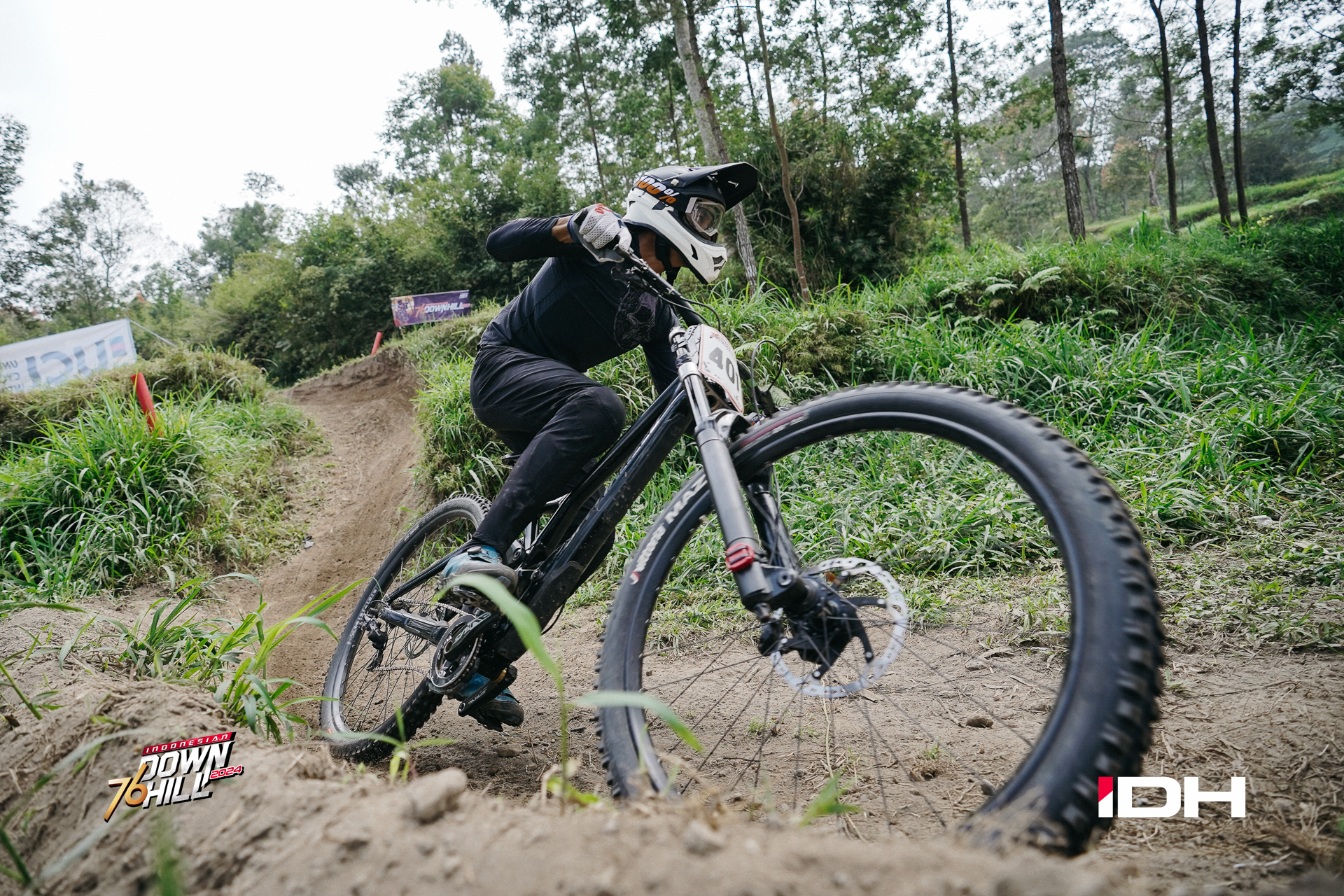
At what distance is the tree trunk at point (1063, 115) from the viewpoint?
1145 cm

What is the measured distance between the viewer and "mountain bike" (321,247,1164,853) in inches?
36.8

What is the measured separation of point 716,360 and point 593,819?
3.98 ft

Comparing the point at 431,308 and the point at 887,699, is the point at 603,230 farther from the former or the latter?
the point at 431,308

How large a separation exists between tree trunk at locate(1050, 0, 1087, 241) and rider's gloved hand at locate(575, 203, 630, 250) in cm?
1234

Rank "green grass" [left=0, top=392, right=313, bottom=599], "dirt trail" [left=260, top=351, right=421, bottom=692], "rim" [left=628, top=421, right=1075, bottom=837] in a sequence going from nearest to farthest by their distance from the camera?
"rim" [left=628, top=421, right=1075, bottom=837] < "dirt trail" [left=260, top=351, right=421, bottom=692] < "green grass" [left=0, top=392, right=313, bottom=599]

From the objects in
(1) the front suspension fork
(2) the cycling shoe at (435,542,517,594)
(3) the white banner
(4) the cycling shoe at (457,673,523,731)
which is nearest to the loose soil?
(4) the cycling shoe at (457,673,523,731)

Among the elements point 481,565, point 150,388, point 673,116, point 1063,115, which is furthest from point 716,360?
point 673,116

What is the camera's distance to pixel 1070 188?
11914 millimetres

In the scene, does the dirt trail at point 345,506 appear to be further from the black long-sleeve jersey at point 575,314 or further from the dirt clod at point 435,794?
the dirt clod at point 435,794

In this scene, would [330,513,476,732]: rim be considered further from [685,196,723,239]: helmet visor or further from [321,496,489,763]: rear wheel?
[685,196,723,239]: helmet visor

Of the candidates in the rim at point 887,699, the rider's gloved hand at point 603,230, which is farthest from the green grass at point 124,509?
the rider's gloved hand at point 603,230

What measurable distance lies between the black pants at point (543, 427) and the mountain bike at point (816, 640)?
0.10 m

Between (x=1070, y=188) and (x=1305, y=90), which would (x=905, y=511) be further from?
(x=1305, y=90)

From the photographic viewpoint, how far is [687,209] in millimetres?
1947
